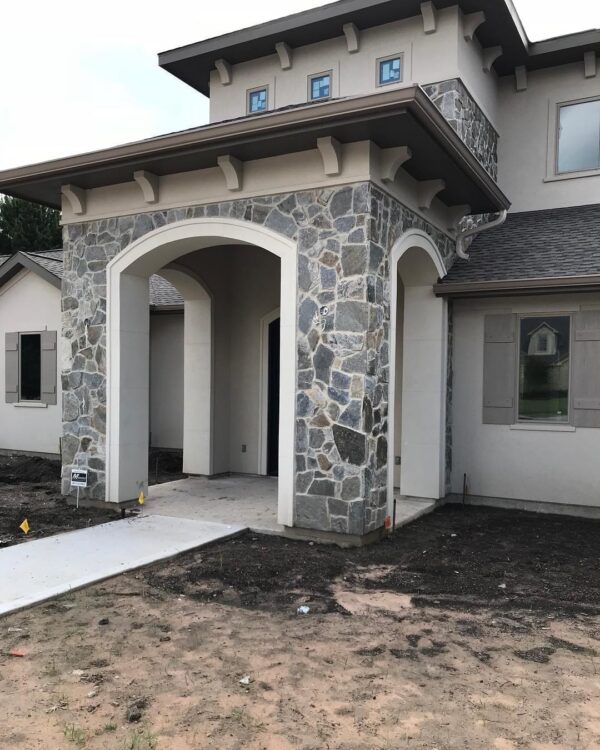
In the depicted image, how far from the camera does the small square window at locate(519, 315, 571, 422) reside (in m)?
8.07

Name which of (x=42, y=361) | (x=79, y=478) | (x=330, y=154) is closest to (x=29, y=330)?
(x=42, y=361)

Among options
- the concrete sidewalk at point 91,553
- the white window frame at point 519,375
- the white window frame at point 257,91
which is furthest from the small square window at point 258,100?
the concrete sidewalk at point 91,553

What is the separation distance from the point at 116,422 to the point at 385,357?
3239 mm

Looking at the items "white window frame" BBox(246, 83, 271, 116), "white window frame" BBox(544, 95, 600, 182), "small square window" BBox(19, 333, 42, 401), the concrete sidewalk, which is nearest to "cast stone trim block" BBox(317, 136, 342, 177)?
the concrete sidewalk

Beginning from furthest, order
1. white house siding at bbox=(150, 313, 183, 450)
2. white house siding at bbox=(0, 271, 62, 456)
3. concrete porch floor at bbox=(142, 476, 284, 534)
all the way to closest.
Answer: white house siding at bbox=(150, 313, 183, 450)
white house siding at bbox=(0, 271, 62, 456)
concrete porch floor at bbox=(142, 476, 284, 534)

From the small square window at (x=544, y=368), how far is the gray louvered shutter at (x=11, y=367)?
928 centimetres

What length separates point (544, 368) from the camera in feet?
26.9

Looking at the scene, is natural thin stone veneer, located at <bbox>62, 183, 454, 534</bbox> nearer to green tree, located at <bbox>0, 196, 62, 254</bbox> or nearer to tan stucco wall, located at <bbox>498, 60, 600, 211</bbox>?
tan stucco wall, located at <bbox>498, 60, 600, 211</bbox>

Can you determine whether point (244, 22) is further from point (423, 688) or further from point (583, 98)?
point (423, 688)

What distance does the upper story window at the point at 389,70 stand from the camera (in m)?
9.41

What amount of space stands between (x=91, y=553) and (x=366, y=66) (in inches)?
312

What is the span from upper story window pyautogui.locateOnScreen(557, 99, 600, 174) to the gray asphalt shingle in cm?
72

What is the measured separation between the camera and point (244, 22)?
10.2 meters

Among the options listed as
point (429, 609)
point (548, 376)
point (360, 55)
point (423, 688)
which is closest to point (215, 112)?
point (360, 55)
